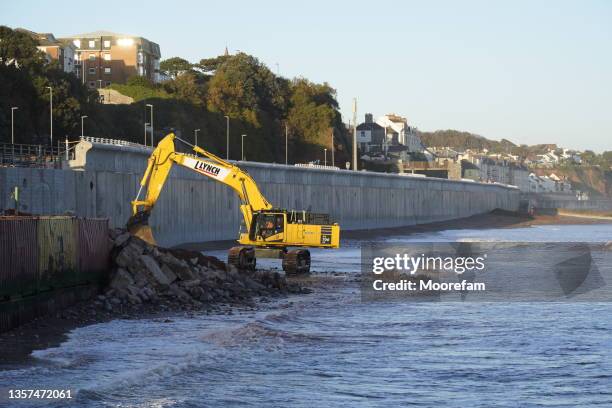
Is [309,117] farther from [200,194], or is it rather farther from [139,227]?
[139,227]

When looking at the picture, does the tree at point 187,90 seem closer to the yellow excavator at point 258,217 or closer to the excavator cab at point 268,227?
the yellow excavator at point 258,217

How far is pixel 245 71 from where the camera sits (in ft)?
506

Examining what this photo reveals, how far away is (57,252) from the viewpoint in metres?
29.5

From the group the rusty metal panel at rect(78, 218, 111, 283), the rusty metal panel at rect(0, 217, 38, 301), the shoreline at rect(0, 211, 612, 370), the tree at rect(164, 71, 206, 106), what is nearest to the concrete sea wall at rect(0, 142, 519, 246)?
the shoreline at rect(0, 211, 612, 370)

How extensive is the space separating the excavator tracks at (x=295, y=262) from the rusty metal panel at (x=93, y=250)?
12.8 meters

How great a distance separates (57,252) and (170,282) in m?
5.44

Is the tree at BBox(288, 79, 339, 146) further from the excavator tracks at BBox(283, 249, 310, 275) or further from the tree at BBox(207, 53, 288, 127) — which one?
the excavator tracks at BBox(283, 249, 310, 275)

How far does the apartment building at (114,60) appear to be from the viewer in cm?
17462

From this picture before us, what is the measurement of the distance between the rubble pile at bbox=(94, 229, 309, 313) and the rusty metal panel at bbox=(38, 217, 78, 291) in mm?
1337

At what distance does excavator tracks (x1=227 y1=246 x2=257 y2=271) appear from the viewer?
4309cm

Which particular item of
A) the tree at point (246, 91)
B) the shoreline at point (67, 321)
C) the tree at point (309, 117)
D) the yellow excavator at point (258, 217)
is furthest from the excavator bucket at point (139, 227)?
the tree at point (309, 117)

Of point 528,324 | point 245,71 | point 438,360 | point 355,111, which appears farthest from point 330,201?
point 438,360

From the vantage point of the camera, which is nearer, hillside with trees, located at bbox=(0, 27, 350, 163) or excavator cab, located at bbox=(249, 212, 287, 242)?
excavator cab, located at bbox=(249, 212, 287, 242)

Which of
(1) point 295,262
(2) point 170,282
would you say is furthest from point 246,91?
(2) point 170,282
